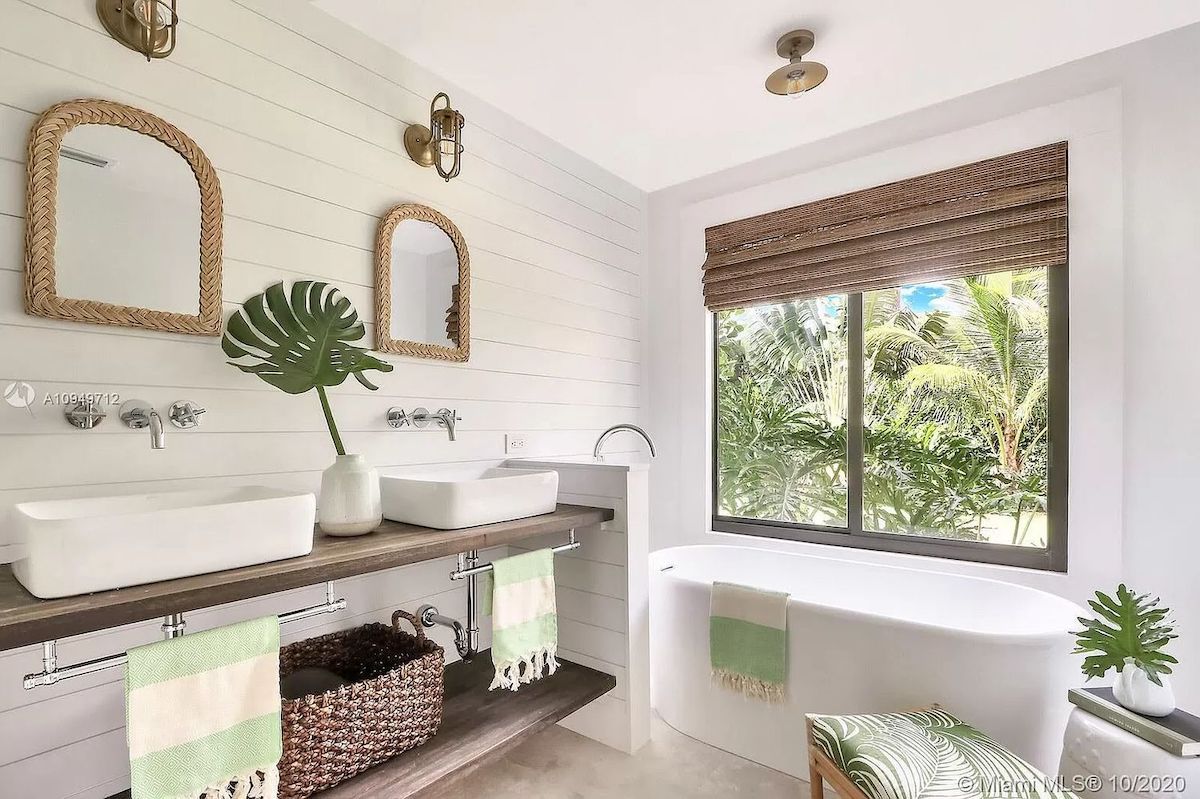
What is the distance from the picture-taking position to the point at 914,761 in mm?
1503

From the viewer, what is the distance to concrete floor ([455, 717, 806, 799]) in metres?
1.98

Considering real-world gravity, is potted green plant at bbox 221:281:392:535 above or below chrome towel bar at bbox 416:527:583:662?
above

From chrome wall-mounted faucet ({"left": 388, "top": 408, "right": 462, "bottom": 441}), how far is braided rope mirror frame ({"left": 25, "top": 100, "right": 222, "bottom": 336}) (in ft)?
1.91

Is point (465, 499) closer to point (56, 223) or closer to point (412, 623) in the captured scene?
point (412, 623)

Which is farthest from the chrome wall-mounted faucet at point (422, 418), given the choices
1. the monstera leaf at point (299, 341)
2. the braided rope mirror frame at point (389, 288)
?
the monstera leaf at point (299, 341)

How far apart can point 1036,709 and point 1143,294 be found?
1466 mm

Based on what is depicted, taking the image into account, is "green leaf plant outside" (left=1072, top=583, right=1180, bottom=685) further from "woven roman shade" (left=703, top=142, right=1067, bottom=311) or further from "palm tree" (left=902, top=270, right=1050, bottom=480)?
"woven roman shade" (left=703, top=142, right=1067, bottom=311)

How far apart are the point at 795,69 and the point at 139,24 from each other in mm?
1928

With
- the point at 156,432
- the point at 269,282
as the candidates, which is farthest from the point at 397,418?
the point at 156,432

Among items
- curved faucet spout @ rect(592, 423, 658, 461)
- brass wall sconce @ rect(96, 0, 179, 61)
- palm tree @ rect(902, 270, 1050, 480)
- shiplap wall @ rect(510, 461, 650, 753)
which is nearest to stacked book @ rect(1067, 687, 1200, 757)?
palm tree @ rect(902, 270, 1050, 480)

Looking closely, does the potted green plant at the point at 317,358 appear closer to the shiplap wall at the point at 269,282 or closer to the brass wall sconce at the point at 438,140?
the shiplap wall at the point at 269,282

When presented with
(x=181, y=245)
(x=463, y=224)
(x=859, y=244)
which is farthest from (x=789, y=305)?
(x=181, y=245)

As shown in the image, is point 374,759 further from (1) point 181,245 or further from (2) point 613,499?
(1) point 181,245

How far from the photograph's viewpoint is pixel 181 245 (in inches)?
63.0
